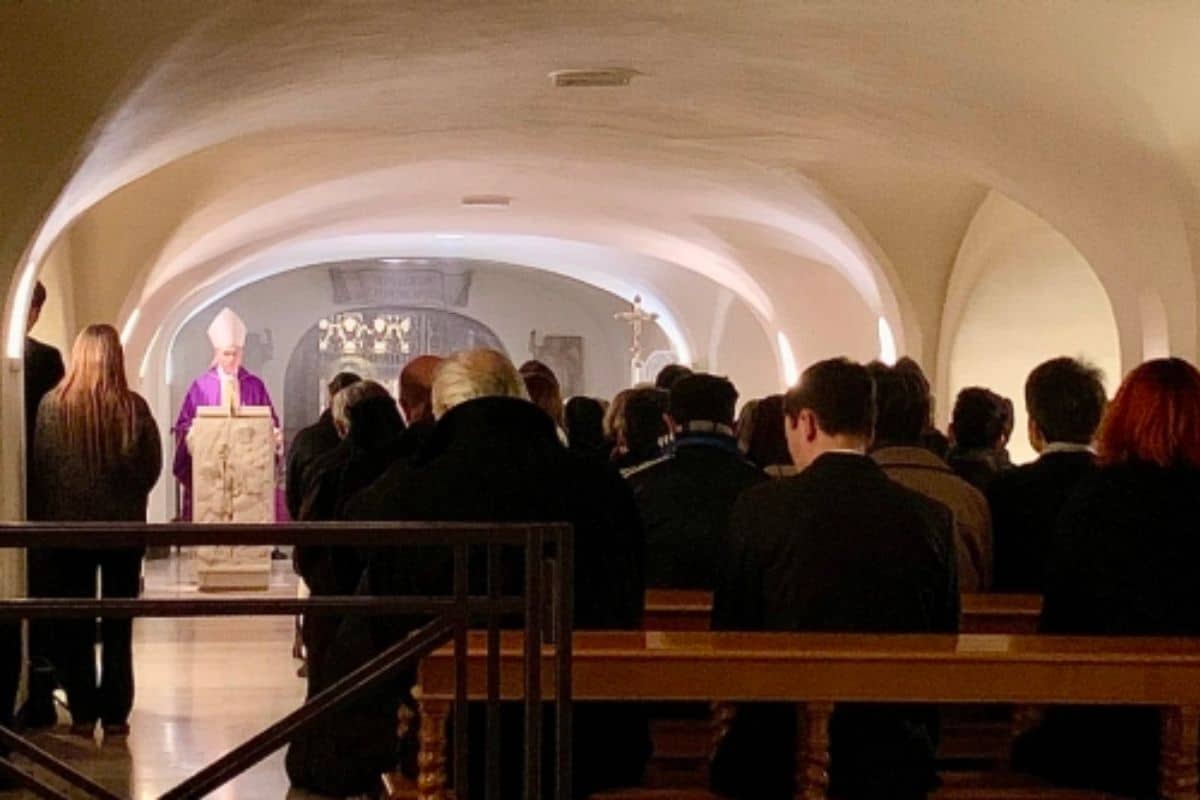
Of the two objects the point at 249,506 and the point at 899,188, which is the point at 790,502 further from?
the point at 249,506

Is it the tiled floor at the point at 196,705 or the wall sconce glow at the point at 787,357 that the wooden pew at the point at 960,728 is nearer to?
the tiled floor at the point at 196,705

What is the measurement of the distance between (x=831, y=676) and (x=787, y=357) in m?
12.5

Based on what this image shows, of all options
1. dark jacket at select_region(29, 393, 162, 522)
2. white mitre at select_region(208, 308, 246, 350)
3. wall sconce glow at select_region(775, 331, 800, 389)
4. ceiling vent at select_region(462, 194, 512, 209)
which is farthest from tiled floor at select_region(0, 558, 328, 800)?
wall sconce glow at select_region(775, 331, 800, 389)

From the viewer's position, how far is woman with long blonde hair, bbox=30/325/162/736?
6.91 metres

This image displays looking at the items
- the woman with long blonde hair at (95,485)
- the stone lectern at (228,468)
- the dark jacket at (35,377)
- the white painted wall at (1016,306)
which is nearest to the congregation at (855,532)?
the woman with long blonde hair at (95,485)

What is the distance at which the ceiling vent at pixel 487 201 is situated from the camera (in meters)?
13.3

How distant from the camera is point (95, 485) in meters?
7.05

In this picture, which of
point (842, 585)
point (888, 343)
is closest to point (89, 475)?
point (842, 585)

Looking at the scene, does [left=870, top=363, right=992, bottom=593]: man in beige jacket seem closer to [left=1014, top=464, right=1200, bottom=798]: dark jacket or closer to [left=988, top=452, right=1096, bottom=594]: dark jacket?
[left=988, top=452, right=1096, bottom=594]: dark jacket

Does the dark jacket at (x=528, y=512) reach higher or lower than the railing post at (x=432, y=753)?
higher

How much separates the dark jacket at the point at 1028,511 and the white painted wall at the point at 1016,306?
5.66 metres

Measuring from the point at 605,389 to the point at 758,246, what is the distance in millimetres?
7798

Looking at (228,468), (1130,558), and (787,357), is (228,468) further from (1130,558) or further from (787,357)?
(1130,558)

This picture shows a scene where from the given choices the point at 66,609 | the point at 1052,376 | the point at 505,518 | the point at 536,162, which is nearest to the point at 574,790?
the point at 505,518
